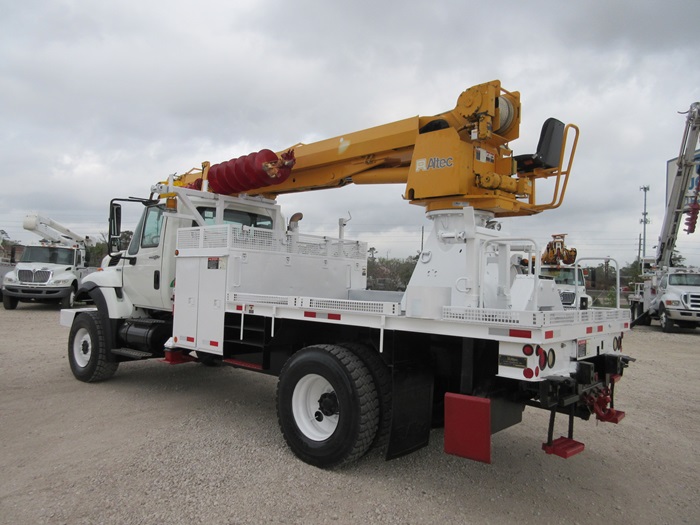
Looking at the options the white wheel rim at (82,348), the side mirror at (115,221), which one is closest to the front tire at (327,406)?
the side mirror at (115,221)

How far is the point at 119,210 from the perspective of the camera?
7141mm

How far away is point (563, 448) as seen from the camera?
393 centimetres

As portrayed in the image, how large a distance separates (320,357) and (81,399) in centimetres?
396

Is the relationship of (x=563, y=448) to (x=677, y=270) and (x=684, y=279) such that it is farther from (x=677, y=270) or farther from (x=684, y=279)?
(x=677, y=270)

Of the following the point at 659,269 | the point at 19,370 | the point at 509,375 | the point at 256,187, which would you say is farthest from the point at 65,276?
the point at 659,269

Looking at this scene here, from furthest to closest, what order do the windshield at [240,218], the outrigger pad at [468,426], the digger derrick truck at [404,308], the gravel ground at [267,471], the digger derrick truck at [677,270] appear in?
the digger derrick truck at [677,270]
the windshield at [240,218]
the digger derrick truck at [404,308]
the gravel ground at [267,471]
the outrigger pad at [468,426]

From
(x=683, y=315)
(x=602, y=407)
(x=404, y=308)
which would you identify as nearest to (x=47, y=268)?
(x=404, y=308)

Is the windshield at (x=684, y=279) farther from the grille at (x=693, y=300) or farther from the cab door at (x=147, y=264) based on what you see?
the cab door at (x=147, y=264)

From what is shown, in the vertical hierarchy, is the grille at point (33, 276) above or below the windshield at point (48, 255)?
below

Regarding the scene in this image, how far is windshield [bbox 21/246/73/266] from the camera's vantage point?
19.0m

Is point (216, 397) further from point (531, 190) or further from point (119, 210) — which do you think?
point (531, 190)

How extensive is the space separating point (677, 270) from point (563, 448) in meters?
16.5

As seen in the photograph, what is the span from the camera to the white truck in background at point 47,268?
18312 millimetres

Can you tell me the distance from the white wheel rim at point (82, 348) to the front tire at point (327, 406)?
439 cm
